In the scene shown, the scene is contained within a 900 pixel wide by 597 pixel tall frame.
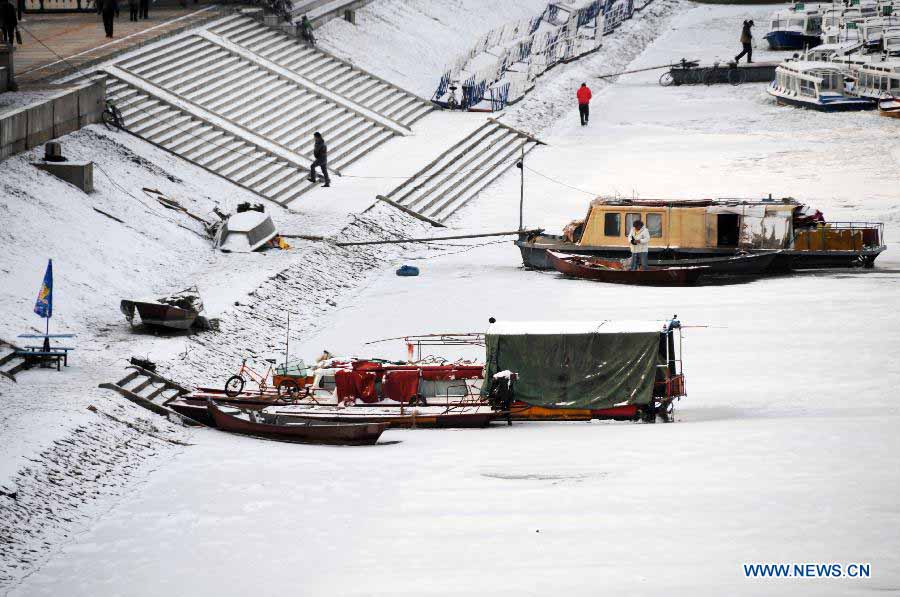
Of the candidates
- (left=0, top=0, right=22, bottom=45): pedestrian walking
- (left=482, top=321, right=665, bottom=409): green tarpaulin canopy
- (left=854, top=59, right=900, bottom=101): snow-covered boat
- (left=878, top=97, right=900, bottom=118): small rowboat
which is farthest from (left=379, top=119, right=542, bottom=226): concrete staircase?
(left=482, top=321, right=665, bottom=409): green tarpaulin canopy

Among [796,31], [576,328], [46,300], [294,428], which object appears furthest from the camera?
[796,31]

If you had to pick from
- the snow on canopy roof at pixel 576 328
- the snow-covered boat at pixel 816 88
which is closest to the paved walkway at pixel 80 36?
the snow on canopy roof at pixel 576 328

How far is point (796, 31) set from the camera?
213ft

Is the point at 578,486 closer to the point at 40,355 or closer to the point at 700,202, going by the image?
the point at 40,355

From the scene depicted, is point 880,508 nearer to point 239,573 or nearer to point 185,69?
point 239,573

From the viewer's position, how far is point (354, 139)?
45.2 meters

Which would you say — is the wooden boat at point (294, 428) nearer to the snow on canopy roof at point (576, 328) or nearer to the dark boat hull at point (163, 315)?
the snow on canopy roof at point (576, 328)

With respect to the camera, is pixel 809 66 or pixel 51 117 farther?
pixel 809 66

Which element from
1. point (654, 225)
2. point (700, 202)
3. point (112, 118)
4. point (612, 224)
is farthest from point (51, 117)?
point (700, 202)

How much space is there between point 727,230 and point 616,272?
306 centimetres

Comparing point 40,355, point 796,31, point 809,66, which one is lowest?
point 40,355

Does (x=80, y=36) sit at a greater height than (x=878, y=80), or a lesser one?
greater

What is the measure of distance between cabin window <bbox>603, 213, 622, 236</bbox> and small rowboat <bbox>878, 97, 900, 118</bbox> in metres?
18.9

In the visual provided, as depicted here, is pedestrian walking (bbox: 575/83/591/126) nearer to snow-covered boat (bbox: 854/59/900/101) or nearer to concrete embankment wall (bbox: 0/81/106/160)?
snow-covered boat (bbox: 854/59/900/101)
